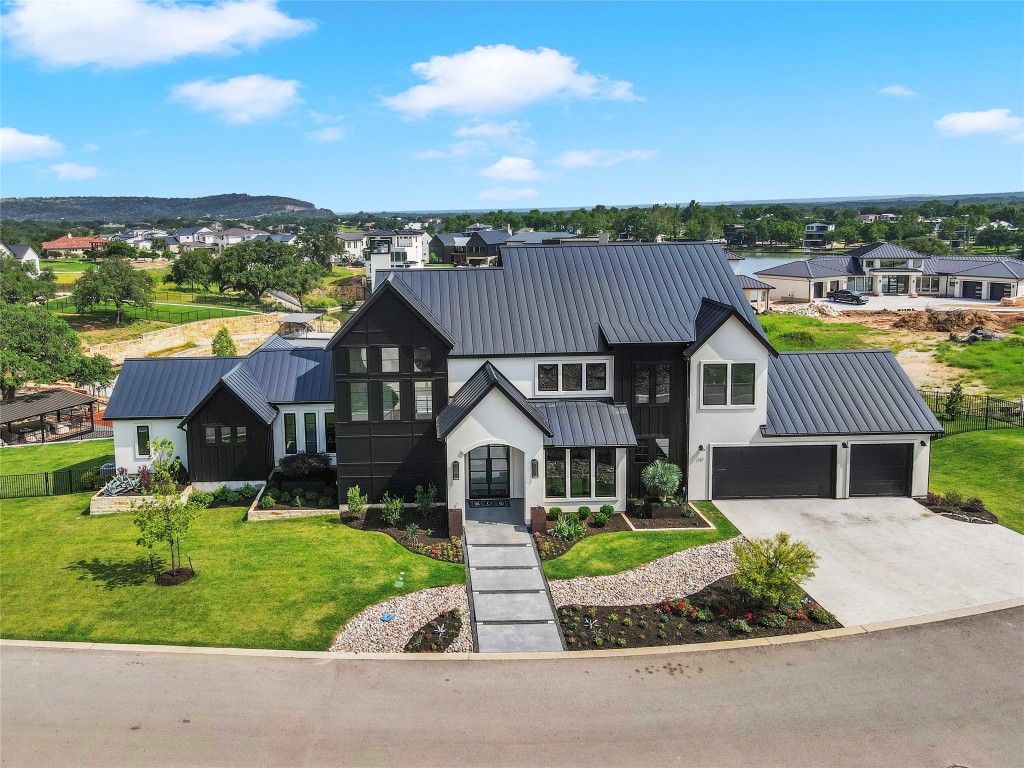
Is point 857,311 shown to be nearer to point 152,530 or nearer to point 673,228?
point 152,530

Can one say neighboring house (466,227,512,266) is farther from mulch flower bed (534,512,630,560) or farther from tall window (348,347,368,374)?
mulch flower bed (534,512,630,560)

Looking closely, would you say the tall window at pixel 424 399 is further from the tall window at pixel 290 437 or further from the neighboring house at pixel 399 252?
the neighboring house at pixel 399 252

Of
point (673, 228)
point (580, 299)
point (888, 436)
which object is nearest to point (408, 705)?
point (580, 299)

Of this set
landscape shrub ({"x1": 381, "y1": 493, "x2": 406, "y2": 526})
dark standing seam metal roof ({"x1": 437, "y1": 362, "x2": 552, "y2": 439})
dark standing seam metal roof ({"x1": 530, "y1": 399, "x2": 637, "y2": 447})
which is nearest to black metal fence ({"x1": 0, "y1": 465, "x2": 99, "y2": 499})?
landscape shrub ({"x1": 381, "y1": 493, "x2": 406, "y2": 526})

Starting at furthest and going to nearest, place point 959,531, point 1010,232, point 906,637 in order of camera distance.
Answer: point 1010,232 < point 959,531 < point 906,637

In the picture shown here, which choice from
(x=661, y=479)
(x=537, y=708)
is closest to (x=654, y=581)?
(x=661, y=479)
